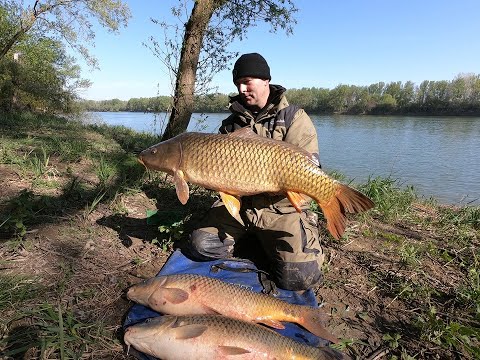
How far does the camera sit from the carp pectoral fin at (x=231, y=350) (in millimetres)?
1611

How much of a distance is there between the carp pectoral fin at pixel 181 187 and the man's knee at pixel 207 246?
0.64m

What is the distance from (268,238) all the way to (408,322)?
1.01 metres

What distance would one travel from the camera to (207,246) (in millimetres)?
2688

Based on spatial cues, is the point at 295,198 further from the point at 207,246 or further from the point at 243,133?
the point at 207,246

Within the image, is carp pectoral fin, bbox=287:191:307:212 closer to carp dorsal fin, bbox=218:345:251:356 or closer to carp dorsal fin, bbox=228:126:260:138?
carp dorsal fin, bbox=228:126:260:138

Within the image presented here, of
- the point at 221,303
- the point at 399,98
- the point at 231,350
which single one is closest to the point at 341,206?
the point at 221,303

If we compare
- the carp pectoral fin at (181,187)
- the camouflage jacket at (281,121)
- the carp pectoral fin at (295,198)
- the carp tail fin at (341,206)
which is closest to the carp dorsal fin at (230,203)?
the carp pectoral fin at (181,187)

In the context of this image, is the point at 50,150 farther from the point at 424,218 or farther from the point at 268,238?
the point at 424,218

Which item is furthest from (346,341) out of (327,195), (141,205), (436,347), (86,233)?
(141,205)

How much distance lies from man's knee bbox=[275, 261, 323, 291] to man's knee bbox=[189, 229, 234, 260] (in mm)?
516

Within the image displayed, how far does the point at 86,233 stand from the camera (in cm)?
284

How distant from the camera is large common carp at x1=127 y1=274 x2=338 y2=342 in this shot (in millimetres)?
1956

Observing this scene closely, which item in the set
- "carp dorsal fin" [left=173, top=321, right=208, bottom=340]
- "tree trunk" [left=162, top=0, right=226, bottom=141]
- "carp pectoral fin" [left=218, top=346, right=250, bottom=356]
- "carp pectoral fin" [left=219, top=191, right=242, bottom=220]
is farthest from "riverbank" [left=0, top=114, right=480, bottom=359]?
"tree trunk" [left=162, top=0, right=226, bottom=141]

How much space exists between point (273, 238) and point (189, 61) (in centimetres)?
409
